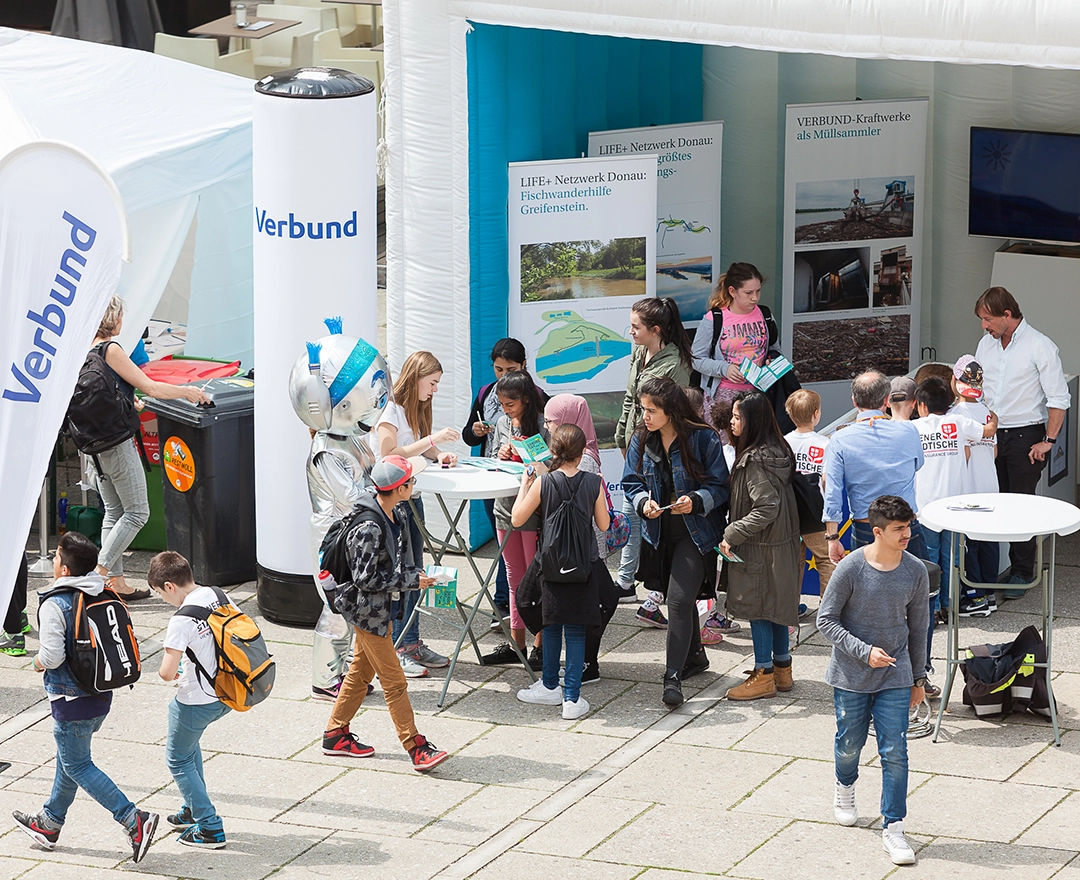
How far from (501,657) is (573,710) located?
0.69m

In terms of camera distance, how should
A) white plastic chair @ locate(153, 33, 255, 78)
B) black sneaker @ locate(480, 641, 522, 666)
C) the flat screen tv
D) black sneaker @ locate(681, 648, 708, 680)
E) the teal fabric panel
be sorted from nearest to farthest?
black sneaker @ locate(681, 648, 708, 680)
black sneaker @ locate(480, 641, 522, 666)
the teal fabric panel
the flat screen tv
white plastic chair @ locate(153, 33, 255, 78)

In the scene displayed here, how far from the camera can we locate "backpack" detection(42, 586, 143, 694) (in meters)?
5.60

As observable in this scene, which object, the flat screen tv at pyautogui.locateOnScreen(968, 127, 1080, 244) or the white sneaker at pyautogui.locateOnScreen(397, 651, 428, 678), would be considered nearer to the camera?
the white sneaker at pyautogui.locateOnScreen(397, 651, 428, 678)

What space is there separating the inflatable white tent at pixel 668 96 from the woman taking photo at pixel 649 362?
1017 mm

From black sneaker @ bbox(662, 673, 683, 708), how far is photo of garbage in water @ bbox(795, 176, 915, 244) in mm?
4076

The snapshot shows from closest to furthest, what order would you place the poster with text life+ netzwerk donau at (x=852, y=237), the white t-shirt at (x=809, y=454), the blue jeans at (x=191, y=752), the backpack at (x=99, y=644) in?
the backpack at (x=99, y=644) → the blue jeans at (x=191, y=752) → the white t-shirt at (x=809, y=454) → the poster with text life+ netzwerk donau at (x=852, y=237)

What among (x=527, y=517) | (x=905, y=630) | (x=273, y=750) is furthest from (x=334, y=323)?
(x=905, y=630)

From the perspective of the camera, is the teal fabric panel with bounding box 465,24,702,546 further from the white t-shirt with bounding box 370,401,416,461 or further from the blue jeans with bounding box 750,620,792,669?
the blue jeans with bounding box 750,620,792,669

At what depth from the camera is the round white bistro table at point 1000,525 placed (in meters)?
6.29

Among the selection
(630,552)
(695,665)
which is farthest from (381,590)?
(630,552)

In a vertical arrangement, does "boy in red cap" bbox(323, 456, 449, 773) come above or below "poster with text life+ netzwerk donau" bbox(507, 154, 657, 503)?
below

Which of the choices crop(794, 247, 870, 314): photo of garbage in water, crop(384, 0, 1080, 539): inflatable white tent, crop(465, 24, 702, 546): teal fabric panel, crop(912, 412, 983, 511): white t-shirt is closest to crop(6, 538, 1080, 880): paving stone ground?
crop(912, 412, 983, 511): white t-shirt

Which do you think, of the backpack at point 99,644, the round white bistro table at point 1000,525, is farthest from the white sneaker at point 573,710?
the backpack at point 99,644

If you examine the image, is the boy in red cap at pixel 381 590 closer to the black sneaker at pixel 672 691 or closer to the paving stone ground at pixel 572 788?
the paving stone ground at pixel 572 788
